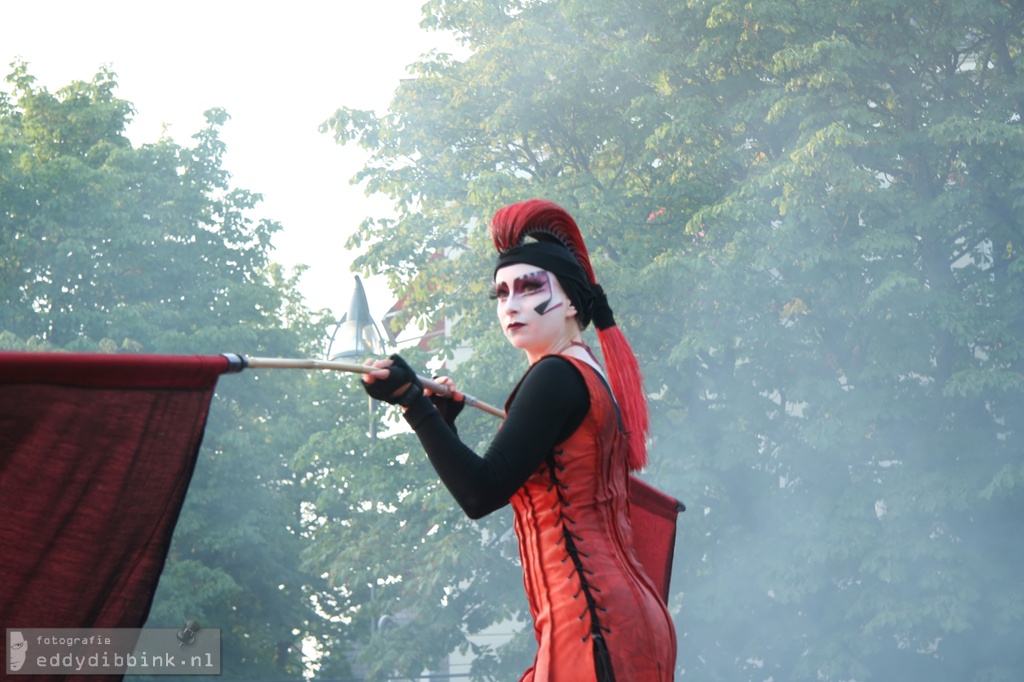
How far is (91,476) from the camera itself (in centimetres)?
245

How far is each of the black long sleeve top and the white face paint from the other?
0.77 ft

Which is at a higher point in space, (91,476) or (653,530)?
(653,530)

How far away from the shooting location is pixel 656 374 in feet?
53.3

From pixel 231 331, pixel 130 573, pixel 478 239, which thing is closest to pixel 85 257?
pixel 231 331

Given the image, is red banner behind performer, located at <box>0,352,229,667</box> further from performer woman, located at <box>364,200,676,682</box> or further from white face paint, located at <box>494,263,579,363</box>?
white face paint, located at <box>494,263,579,363</box>

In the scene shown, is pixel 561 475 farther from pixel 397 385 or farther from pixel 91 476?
pixel 91 476

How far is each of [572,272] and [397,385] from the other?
72 centimetres

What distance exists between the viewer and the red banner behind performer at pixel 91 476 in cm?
235

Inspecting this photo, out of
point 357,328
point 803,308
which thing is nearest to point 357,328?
point 357,328

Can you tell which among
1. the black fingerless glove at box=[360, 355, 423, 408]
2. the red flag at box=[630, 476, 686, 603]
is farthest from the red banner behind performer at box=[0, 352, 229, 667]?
the red flag at box=[630, 476, 686, 603]

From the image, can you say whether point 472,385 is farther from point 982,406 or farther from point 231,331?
point 982,406

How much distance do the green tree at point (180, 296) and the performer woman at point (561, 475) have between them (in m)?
15.3

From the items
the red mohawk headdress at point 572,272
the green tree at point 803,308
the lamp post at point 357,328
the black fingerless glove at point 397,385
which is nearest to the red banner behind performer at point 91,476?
the black fingerless glove at point 397,385

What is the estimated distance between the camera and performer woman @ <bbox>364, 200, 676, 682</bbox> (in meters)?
2.89
